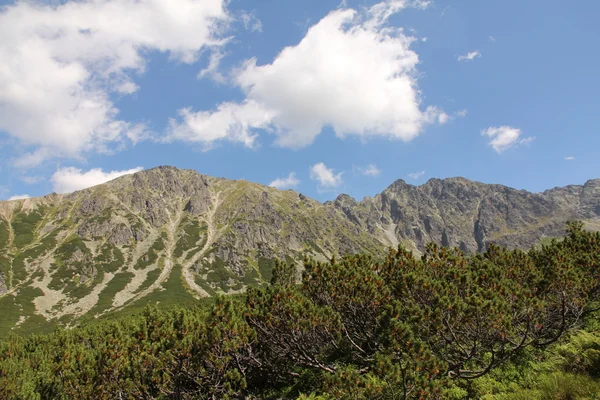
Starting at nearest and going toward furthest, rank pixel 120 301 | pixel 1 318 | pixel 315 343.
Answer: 1. pixel 315 343
2. pixel 1 318
3. pixel 120 301

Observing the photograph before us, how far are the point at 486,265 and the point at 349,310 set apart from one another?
402 inches

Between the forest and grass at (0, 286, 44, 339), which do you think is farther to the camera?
grass at (0, 286, 44, 339)

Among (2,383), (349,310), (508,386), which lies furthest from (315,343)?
(2,383)

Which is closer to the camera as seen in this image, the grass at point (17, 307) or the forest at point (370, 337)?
the forest at point (370, 337)

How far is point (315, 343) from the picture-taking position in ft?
65.7

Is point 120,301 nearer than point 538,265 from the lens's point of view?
No

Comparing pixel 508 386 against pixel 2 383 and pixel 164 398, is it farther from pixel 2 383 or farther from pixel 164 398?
pixel 2 383

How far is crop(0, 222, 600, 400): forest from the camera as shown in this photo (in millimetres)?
16094

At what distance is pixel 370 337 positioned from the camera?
20703 millimetres

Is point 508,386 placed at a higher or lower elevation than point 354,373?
lower

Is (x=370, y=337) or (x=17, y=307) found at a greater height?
(x=370, y=337)

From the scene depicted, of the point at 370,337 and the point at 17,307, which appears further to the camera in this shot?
the point at 17,307

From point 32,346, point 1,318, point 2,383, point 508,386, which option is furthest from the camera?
point 1,318

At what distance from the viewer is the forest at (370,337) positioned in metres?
16.1
